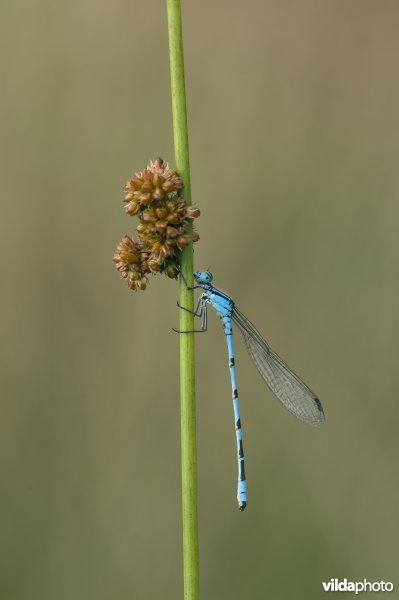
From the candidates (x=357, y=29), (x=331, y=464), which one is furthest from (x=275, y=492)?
(x=357, y=29)

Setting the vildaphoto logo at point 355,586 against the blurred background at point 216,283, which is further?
the blurred background at point 216,283

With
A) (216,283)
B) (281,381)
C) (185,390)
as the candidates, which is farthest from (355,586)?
(185,390)

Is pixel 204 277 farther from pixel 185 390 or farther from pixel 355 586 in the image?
pixel 355 586

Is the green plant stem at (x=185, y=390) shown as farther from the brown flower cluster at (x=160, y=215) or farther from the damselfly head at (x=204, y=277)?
the damselfly head at (x=204, y=277)

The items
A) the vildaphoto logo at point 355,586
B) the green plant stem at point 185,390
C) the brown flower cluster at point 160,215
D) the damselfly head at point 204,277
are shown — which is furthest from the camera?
the vildaphoto logo at point 355,586

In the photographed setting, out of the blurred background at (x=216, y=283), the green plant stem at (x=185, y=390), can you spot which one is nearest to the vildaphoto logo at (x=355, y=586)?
the blurred background at (x=216, y=283)

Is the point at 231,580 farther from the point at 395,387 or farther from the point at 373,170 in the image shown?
the point at 373,170
